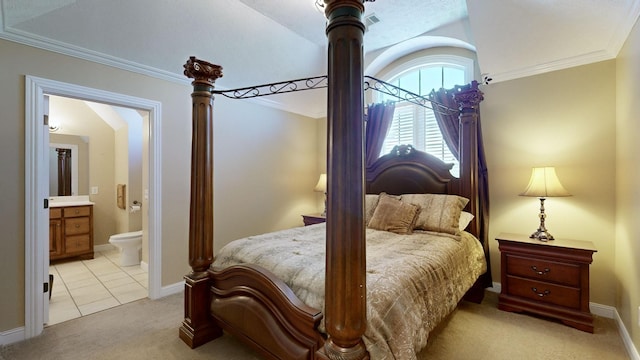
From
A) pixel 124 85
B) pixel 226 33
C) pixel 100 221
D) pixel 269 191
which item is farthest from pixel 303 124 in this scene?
pixel 100 221

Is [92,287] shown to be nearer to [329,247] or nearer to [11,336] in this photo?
[11,336]

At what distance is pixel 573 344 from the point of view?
2.16 m

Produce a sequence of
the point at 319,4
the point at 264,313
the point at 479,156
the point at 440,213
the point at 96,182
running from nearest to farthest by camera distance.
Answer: the point at 264,313 < the point at 319,4 < the point at 440,213 < the point at 479,156 < the point at 96,182

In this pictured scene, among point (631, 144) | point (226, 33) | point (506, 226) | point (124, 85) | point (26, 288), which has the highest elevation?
point (226, 33)

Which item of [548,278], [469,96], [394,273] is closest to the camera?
[394,273]

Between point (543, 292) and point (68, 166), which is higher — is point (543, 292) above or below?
below

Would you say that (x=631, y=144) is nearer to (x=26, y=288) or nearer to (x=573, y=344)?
(x=573, y=344)

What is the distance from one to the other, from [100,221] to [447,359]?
565cm

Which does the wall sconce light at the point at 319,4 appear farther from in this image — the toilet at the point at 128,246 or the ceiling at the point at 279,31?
the toilet at the point at 128,246

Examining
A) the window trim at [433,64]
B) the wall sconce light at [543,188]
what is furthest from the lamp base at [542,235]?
the window trim at [433,64]

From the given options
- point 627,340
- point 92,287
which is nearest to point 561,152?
point 627,340

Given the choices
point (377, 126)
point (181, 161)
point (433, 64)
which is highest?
point (433, 64)

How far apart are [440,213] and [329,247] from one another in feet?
6.24

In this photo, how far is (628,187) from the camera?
2182mm
